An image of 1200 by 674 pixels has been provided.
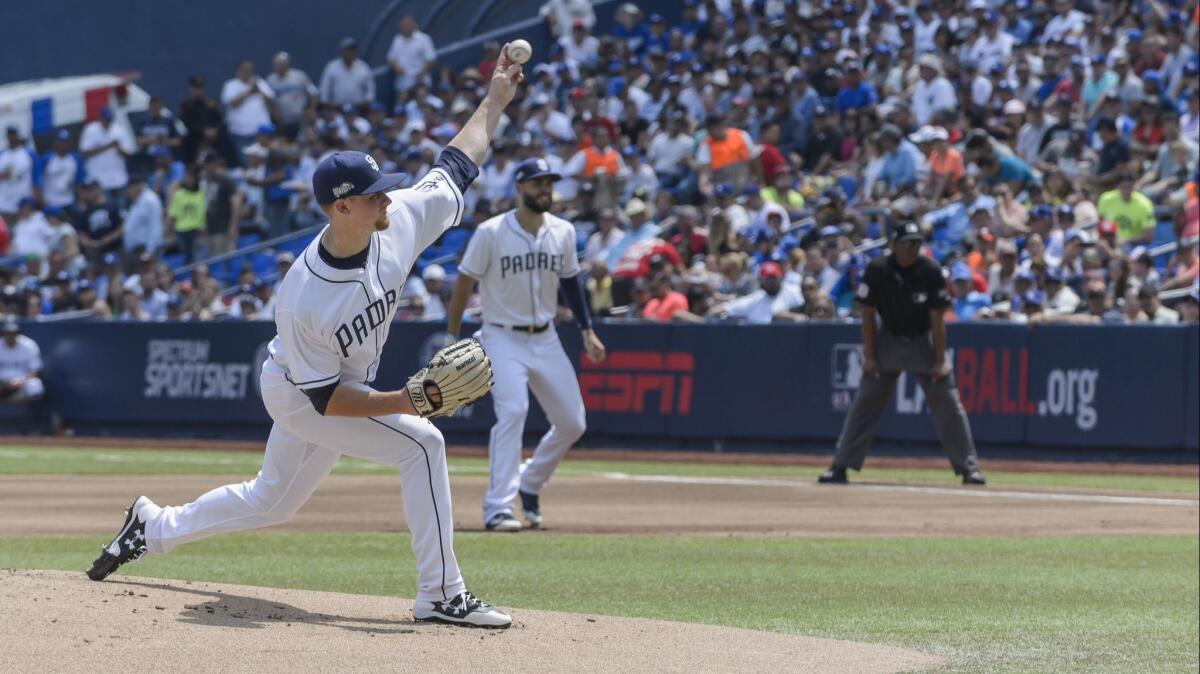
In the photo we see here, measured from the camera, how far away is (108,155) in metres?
28.7

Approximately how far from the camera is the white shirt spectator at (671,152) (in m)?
23.0

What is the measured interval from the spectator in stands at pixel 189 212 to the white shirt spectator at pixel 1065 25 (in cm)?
1255

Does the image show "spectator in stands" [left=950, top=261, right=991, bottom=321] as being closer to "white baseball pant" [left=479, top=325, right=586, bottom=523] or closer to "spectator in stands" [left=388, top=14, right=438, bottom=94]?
"white baseball pant" [left=479, top=325, right=586, bottom=523]

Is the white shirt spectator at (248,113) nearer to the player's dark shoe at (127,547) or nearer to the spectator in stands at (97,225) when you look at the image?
the spectator in stands at (97,225)

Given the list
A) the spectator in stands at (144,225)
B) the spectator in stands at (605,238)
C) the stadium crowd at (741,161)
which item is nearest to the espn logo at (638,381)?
the stadium crowd at (741,161)

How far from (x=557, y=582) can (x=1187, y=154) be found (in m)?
12.0

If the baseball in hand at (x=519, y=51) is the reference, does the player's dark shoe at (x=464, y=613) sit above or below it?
below

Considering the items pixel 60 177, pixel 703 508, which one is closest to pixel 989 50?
pixel 703 508

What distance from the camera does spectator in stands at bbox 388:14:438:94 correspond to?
28.9 meters

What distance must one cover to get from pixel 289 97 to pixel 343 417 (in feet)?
76.1

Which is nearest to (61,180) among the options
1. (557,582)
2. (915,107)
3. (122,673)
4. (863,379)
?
(915,107)

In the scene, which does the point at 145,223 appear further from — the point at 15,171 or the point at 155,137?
the point at 15,171

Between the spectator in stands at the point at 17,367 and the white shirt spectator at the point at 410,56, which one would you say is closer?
the spectator in stands at the point at 17,367

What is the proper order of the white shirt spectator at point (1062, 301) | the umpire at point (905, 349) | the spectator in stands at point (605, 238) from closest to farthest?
1. the umpire at point (905, 349)
2. the white shirt spectator at point (1062, 301)
3. the spectator in stands at point (605, 238)
